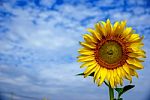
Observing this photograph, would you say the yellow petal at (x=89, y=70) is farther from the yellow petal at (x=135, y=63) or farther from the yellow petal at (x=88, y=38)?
the yellow petal at (x=135, y=63)

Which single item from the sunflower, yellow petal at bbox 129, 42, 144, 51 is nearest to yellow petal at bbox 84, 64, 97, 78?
the sunflower

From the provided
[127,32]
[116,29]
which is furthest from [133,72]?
[116,29]

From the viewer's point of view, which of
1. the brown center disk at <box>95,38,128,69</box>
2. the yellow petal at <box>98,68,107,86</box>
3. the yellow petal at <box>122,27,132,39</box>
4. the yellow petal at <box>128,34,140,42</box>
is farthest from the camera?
the brown center disk at <box>95,38,128,69</box>

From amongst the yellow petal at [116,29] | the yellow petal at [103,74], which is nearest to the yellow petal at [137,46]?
the yellow petal at [116,29]

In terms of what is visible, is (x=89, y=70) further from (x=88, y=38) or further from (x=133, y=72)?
(x=133, y=72)

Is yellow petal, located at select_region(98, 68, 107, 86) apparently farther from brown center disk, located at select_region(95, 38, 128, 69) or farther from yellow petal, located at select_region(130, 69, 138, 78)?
yellow petal, located at select_region(130, 69, 138, 78)

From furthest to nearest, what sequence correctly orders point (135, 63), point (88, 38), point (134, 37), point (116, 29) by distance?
point (88, 38), point (116, 29), point (134, 37), point (135, 63)

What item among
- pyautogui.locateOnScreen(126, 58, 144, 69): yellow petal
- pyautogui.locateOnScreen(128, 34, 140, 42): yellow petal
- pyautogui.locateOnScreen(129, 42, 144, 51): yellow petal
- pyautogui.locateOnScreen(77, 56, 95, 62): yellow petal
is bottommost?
pyautogui.locateOnScreen(126, 58, 144, 69): yellow petal

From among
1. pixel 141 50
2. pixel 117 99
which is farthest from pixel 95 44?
pixel 117 99
